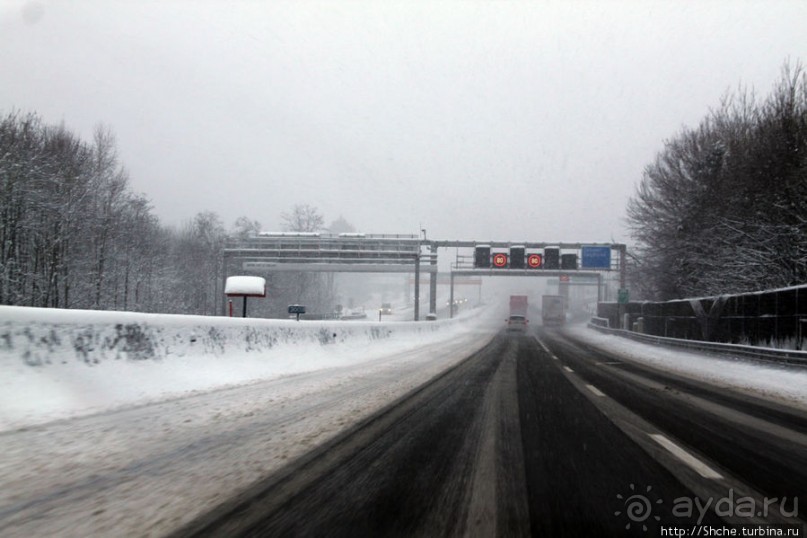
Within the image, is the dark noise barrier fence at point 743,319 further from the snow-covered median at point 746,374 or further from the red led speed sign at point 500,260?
the red led speed sign at point 500,260

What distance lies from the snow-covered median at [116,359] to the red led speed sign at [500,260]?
3569cm

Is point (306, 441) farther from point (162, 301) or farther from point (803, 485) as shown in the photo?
point (162, 301)

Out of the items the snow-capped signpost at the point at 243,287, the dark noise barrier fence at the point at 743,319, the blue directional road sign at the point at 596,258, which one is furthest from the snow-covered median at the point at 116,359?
the blue directional road sign at the point at 596,258

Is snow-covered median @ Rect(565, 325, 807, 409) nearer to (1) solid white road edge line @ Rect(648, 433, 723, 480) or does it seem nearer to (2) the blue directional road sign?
(1) solid white road edge line @ Rect(648, 433, 723, 480)

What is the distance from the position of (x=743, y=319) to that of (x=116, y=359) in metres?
19.3

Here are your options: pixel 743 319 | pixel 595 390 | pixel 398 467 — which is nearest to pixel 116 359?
pixel 398 467

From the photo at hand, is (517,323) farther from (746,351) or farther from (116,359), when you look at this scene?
(116,359)

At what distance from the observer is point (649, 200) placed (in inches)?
1410

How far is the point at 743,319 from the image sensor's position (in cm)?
1781

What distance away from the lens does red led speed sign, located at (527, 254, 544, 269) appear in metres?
46.3

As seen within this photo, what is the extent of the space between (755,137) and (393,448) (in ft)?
89.4

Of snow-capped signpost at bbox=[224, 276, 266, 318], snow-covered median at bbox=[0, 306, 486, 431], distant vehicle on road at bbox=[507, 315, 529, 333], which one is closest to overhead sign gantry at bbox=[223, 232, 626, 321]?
distant vehicle on road at bbox=[507, 315, 529, 333]

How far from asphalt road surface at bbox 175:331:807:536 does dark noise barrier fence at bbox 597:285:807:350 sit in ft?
27.4

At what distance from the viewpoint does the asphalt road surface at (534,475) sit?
331 centimetres
